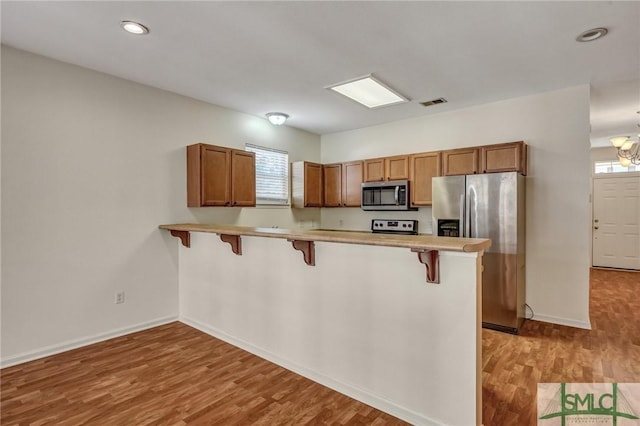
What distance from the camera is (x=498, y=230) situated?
3646mm

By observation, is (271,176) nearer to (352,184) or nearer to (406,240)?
(352,184)

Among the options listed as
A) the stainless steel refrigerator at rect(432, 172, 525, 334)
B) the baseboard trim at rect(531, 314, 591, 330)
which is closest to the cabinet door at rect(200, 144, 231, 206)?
the stainless steel refrigerator at rect(432, 172, 525, 334)

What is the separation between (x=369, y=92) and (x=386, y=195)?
1623 millimetres

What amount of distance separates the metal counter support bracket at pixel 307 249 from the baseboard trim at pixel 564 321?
3.21m

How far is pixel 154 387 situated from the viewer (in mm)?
2490

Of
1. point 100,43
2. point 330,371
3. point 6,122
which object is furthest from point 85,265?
point 330,371

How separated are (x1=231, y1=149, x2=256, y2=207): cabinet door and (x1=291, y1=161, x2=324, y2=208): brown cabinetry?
44.2 inches

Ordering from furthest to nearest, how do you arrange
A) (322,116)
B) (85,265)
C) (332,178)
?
(332,178), (322,116), (85,265)

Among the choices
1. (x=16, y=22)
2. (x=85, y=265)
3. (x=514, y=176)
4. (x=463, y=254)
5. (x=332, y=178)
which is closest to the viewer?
(x=463, y=254)

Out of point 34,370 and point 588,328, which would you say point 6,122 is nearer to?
point 34,370

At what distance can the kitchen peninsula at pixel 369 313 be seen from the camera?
185cm

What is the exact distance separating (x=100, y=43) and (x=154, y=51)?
0.41m

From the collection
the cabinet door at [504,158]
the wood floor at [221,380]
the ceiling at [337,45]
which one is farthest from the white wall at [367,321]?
the cabinet door at [504,158]

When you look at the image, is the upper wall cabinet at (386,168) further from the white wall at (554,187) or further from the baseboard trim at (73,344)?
the baseboard trim at (73,344)
